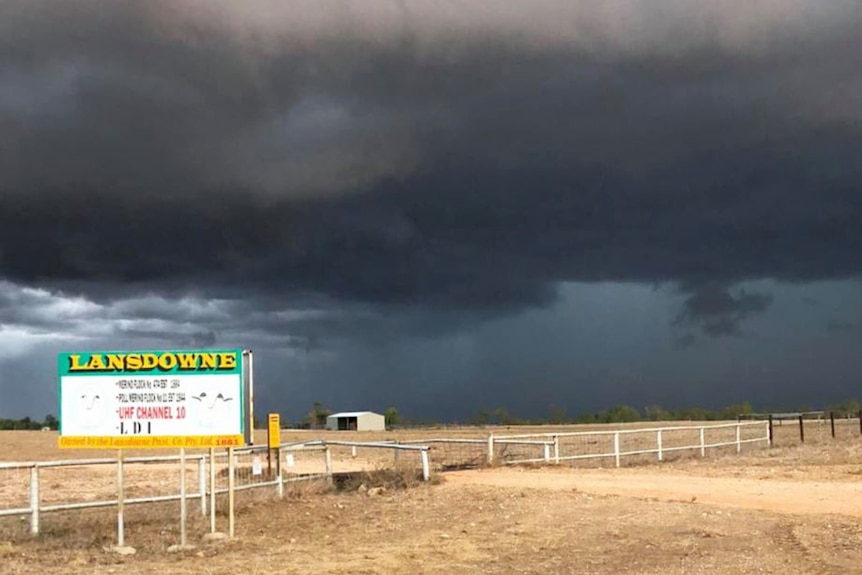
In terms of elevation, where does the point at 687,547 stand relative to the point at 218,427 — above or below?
below

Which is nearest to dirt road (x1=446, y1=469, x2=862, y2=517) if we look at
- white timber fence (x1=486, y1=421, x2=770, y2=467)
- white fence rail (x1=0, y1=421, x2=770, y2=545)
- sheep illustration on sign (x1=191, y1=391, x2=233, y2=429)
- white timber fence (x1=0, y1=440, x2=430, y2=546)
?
white fence rail (x1=0, y1=421, x2=770, y2=545)

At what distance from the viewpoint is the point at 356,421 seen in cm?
13738

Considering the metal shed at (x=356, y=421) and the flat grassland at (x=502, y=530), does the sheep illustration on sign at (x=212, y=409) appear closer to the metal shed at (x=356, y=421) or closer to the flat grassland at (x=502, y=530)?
the flat grassland at (x=502, y=530)

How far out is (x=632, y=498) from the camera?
723 inches

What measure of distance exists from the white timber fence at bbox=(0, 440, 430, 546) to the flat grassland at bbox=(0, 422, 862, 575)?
432mm

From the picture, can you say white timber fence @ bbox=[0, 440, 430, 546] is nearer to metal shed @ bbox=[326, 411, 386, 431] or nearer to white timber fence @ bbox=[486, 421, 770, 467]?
white timber fence @ bbox=[486, 421, 770, 467]

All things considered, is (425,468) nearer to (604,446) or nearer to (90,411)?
(90,411)

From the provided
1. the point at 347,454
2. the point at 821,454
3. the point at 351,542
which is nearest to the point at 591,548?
the point at 351,542

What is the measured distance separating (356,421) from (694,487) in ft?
389

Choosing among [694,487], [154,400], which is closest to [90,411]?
[154,400]

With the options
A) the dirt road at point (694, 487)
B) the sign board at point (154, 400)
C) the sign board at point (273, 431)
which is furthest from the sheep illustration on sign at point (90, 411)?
the dirt road at point (694, 487)

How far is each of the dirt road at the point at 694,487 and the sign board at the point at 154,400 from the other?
780 centimetres

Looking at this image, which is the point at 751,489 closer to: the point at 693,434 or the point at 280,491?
the point at 280,491

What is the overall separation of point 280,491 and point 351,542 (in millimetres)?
5469
